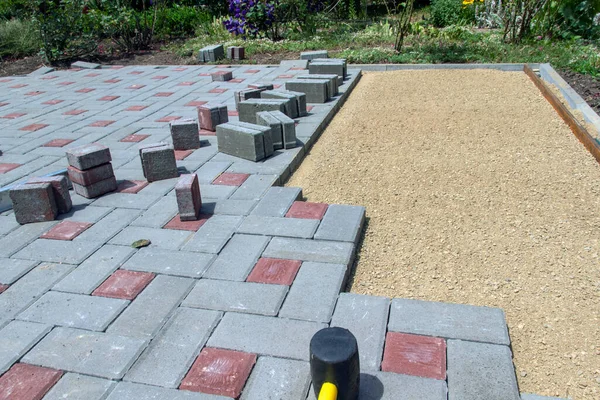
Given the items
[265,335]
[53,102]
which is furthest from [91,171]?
[53,102]

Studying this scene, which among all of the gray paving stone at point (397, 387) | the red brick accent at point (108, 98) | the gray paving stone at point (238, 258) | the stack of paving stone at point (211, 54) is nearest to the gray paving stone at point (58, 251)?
the gray paving stone at point (238, 258)

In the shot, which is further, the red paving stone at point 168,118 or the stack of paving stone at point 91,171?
the red paving stone at point 168,118

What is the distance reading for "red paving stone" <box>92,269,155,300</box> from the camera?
2709 mm

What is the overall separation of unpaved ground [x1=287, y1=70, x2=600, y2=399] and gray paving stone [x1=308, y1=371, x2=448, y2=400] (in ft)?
1.52

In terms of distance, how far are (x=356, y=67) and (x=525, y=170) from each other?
4.83 m

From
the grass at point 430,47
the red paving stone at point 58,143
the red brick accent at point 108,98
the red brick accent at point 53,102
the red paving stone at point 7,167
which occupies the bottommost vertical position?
the red paving stone at point 7,167

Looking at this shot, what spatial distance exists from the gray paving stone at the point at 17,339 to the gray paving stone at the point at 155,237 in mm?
844

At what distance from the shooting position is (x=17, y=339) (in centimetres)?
240

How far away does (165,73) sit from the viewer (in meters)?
8.98

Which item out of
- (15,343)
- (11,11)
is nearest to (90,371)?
(15,343)

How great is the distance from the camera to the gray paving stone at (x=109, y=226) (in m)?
3.32

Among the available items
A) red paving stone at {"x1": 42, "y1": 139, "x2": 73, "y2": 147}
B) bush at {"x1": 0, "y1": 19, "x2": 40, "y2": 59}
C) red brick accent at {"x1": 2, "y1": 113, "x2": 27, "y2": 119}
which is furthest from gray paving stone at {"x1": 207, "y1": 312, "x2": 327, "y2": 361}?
bush at {"x1": 0, "y1": 19, "x2": 40, "y2": 59}

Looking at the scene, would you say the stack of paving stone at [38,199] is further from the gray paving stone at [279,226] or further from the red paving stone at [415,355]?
the red paving stone at [415,355]

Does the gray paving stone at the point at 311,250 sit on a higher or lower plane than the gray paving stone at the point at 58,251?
lower
